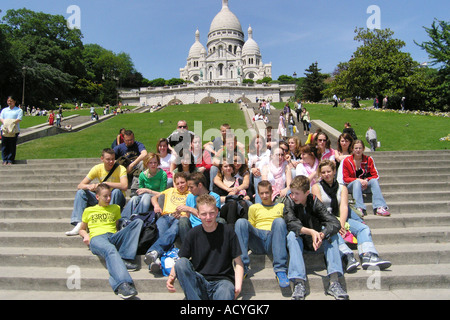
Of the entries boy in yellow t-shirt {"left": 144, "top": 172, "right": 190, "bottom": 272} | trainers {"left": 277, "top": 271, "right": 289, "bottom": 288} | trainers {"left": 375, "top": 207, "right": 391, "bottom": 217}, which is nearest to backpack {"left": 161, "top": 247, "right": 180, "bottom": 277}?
boy in yellow t-shirt {"left": 144, "top": 172, "right": 190, "bottom": 272}

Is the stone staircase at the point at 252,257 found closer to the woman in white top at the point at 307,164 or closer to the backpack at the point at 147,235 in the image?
the backpack at the point at 147,235

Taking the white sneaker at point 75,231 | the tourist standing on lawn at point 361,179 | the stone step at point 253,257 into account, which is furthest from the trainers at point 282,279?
the white sneaker at point 75,231

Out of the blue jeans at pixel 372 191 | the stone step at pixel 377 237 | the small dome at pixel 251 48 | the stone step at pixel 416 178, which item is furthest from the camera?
the small dome at pixel 251 48

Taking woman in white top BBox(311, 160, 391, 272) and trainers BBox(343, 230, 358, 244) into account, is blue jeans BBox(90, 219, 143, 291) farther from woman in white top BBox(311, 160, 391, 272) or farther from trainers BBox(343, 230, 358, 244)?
trainers BBox(343, 230, 358, 244)

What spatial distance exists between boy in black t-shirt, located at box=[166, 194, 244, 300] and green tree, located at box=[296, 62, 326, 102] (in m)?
53.8

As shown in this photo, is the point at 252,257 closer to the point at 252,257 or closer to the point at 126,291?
the point at 252,257

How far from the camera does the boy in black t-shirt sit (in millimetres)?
3158

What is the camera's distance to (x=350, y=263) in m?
3.75

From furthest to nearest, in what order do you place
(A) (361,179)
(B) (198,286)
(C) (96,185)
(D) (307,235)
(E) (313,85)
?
(E) (313,85) < (A) (361,179) < (C) (96,185) < (D) (307,235) < (B) (198,286)

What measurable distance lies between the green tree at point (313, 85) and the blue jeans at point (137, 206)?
52.8m

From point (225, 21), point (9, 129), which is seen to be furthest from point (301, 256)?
point (225, 21)

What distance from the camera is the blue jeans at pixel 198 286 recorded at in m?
3.13

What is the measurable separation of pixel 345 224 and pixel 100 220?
11.3 feet
